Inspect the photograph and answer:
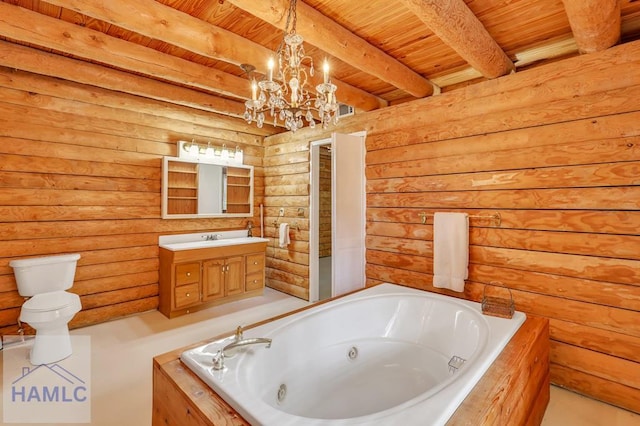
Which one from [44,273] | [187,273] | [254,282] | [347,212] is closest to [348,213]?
[347,212]

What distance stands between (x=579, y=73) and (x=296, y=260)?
11.0 feet

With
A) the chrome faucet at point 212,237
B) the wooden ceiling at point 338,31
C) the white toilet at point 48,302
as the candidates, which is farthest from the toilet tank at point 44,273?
the wooden ceiling at point 338,31

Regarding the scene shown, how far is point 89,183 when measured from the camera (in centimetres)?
313

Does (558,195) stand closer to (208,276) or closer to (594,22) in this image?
(594,22)

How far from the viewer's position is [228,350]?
4.96ft

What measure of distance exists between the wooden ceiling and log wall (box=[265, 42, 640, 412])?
0.27m

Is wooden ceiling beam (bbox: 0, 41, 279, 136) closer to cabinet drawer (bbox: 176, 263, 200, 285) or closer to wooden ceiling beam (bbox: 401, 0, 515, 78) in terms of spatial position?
cabinet drawer (bbox: 176, 263, 200, 285)

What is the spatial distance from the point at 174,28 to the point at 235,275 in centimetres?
272

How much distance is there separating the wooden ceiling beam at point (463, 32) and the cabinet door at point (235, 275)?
3.14 meters

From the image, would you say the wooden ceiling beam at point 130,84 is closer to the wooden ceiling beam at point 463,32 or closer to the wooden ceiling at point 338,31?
the wooden ceiling at point 338,31

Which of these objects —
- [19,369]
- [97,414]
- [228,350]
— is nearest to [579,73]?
[228,350]

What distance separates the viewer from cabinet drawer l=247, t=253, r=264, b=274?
3951 millimetres

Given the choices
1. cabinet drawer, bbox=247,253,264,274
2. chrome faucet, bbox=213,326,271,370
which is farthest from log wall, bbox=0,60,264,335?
chrome faucet, bbox=213,326,271,370

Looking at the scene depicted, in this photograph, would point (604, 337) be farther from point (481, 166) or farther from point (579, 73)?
point (579, 73)
